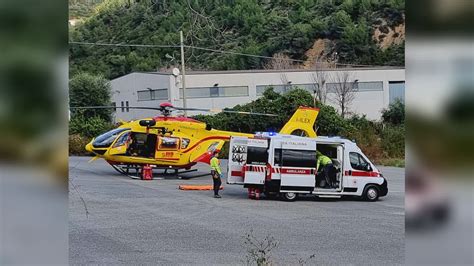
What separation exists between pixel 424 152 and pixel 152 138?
15.1 meters

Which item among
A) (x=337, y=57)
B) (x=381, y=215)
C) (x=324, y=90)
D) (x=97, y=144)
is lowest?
(x=381, y=215)

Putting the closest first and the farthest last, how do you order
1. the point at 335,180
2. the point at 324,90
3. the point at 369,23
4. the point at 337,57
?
1. the point at 335,180
2. the point at 369,23
3. the point at 324,90
4. the point at 337,57

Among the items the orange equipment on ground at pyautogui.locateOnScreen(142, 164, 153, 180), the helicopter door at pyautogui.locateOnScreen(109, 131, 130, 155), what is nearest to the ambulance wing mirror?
the orange equipment on ground at pyautogui.locateOnScreen(142, 164, 153, 180)

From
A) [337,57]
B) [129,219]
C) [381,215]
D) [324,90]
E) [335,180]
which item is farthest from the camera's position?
[337,57]

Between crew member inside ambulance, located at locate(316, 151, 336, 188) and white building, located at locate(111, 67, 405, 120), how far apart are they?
21.9 ft

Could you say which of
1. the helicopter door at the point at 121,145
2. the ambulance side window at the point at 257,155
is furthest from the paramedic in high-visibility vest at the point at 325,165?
the helicopter door at the point at 121,145

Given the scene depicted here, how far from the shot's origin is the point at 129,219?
34.8 ft

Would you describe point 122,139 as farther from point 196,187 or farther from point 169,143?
point 196,187

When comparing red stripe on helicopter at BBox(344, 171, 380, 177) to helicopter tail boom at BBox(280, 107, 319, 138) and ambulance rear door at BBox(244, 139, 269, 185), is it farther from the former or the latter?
ambulance rear door at BBox(244, 139, 269, 185)

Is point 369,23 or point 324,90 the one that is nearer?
point 369,23

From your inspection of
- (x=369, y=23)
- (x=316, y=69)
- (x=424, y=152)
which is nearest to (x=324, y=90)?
(x=316, y=69)

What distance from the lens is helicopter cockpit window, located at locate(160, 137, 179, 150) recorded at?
17016 millimetres

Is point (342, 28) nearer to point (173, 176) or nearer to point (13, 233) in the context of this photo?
point (173, 176)

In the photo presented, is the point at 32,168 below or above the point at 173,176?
above
